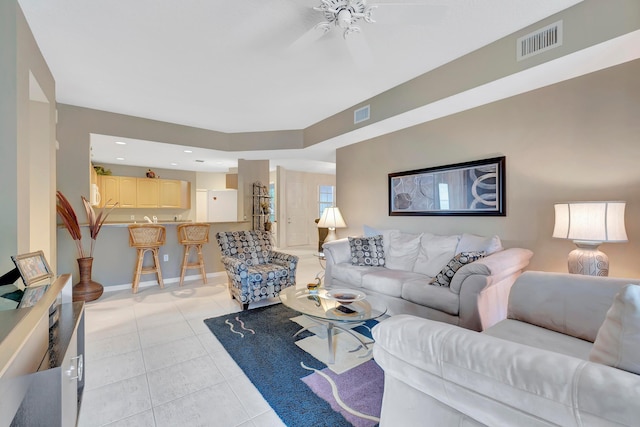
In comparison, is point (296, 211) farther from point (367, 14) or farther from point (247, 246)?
point (367, 14)

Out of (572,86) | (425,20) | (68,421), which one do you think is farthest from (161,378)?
(572,86)

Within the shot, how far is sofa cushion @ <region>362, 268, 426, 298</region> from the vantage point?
283 centimetres

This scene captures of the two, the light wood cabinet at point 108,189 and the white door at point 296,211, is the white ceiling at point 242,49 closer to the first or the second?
the light wood cabinet at point 108,189

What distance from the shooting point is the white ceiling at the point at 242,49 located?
1.96 metres

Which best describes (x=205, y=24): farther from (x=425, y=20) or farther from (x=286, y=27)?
(x=425, y=20)

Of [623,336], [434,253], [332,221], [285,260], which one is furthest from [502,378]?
[332,221]

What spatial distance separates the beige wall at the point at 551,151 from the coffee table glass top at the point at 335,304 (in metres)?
1.68

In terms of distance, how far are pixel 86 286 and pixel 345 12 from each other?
421cm

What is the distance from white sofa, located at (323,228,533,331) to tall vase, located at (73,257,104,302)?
9.67 ft

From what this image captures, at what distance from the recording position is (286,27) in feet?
7.17

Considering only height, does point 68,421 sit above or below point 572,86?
below

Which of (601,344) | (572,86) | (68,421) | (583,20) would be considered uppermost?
(583,20)

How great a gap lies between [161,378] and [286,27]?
2.74 meters

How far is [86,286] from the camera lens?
11.6 ft
